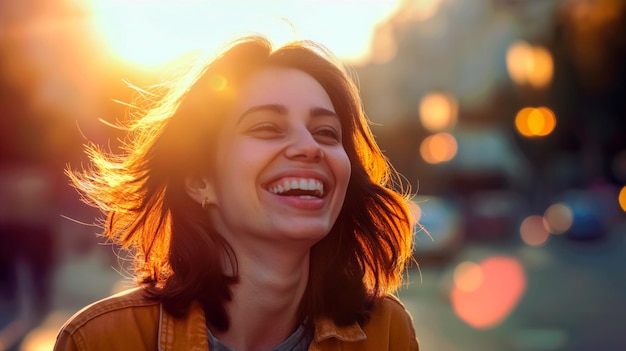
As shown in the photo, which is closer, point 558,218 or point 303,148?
point 303,148

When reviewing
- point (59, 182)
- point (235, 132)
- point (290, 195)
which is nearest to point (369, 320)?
point (290, 195)

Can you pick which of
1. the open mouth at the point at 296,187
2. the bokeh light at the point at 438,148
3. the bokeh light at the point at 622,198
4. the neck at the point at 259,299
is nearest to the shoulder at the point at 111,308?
the neck at the point at 259,299

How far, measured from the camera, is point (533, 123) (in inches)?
1554

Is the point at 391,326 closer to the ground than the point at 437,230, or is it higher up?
higher up

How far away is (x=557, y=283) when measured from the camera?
1772 centimetres

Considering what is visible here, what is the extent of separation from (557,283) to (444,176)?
139 ft

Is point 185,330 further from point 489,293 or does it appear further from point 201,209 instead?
point 489,293

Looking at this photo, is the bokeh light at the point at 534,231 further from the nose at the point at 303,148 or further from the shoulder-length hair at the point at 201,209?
the nose at the point at 303,148

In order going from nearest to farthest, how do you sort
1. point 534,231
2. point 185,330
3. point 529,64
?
point 185,330 → point 534,231 → point 529,64

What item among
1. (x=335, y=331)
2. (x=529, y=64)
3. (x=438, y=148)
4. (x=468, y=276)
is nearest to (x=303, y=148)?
(x=335, y=331)

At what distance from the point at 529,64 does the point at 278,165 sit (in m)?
A: 36.2

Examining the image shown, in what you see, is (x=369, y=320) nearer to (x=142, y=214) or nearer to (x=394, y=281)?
(x=394, y=281)

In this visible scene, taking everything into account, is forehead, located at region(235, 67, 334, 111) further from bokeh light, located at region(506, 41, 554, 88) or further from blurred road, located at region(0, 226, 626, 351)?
bokeh light, located at region(506, 41, 554, 88)

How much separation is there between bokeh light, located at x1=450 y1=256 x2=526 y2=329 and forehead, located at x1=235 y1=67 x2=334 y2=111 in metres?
8.94
